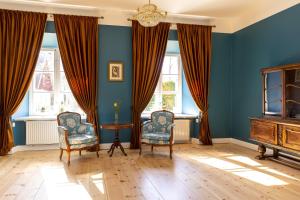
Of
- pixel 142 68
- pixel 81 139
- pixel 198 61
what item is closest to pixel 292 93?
pixel 198 61

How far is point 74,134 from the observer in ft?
16.0

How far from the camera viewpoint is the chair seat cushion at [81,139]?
440 cm

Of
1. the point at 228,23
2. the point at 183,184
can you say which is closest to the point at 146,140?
the point at 183,184

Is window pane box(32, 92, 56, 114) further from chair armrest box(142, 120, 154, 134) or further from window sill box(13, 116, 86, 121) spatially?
chair armrest box(142, 120, 154, 134)

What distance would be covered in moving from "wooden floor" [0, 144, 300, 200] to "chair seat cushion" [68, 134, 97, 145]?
37 cm

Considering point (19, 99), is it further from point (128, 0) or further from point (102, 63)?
point (128, 0)

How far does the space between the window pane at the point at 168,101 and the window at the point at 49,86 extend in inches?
93.8

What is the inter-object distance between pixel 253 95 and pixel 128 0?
344 centimetres

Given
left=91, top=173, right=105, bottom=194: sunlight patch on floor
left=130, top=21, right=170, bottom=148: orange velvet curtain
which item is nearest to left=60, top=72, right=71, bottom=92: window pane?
left=130, top=21, right=170, bottom=148: orange velvet curtain

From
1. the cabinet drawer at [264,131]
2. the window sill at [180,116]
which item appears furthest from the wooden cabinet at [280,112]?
the window sill at [180,116]

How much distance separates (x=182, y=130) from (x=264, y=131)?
6.61 ft

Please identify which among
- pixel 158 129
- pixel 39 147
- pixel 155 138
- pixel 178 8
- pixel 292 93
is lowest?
pixel 39 147

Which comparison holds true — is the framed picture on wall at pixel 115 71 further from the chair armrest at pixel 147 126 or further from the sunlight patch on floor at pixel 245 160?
the sunlight patch on floor at pixel 245 160

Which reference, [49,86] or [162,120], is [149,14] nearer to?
[162,120]
